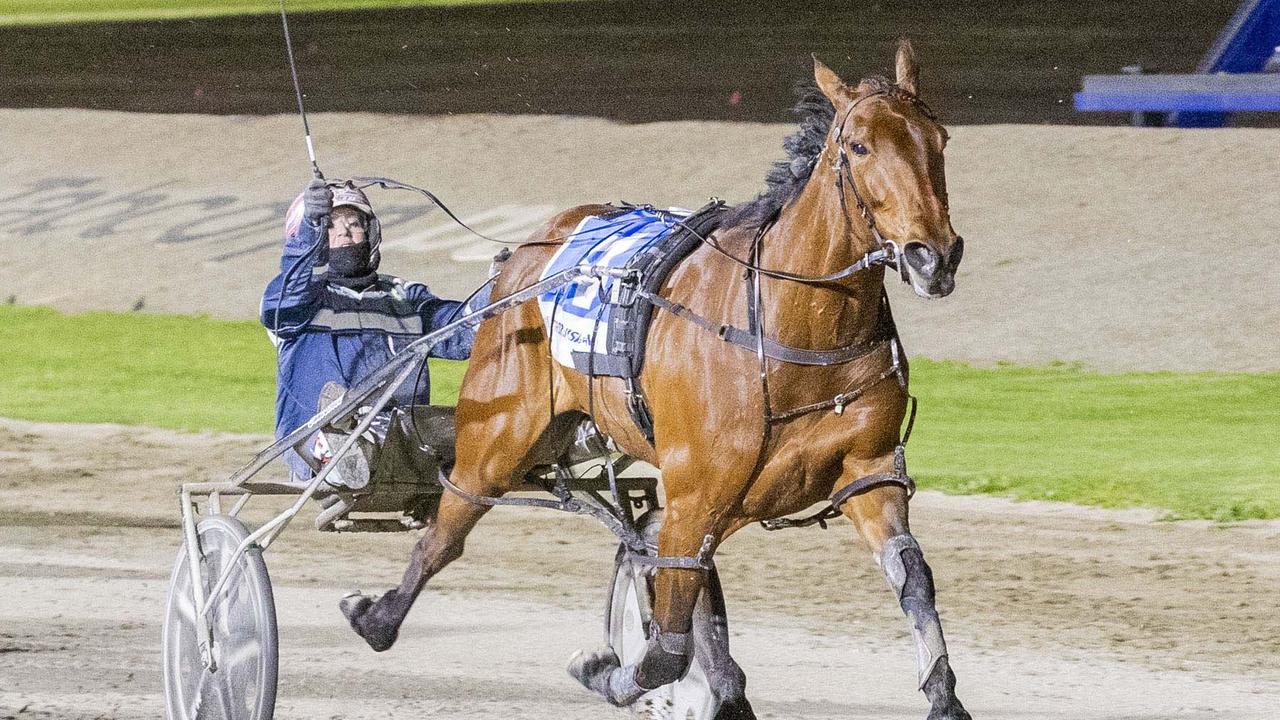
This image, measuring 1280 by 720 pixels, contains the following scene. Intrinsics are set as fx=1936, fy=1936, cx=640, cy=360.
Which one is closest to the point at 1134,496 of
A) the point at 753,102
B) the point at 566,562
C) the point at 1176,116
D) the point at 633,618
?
the point at 566,562

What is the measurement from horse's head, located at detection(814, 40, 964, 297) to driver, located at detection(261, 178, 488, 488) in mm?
1665

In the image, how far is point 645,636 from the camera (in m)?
5.08

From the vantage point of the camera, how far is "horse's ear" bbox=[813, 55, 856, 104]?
13.2ft

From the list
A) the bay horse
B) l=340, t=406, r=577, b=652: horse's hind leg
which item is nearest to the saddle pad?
the bay horse

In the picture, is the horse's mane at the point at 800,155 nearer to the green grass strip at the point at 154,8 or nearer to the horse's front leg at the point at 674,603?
the horse's front leg at the point at 674,603

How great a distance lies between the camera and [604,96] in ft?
63.4

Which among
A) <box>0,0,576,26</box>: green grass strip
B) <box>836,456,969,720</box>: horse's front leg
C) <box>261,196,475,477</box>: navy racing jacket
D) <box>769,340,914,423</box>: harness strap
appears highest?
<box>0,0,576,26</box>: green grass strip

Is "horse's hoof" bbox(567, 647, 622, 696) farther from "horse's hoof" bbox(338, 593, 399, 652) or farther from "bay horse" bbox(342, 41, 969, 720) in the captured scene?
"horse's hoof" bbox(338, 593, 399, 652)

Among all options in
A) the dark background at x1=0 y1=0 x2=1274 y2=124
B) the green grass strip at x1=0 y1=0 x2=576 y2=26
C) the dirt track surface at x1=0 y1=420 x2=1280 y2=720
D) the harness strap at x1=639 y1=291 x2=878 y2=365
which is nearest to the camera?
the harness strap at x1=639 y1=291 x2=878 y2=365

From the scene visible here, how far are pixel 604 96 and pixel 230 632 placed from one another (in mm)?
14749

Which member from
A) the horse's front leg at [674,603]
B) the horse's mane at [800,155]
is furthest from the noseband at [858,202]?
the horse's front leg at [674,603]

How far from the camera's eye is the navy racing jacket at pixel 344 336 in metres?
5.47

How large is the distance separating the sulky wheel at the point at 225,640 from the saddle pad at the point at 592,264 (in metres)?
0.95

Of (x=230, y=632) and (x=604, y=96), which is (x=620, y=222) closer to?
(x=230, y=632)
